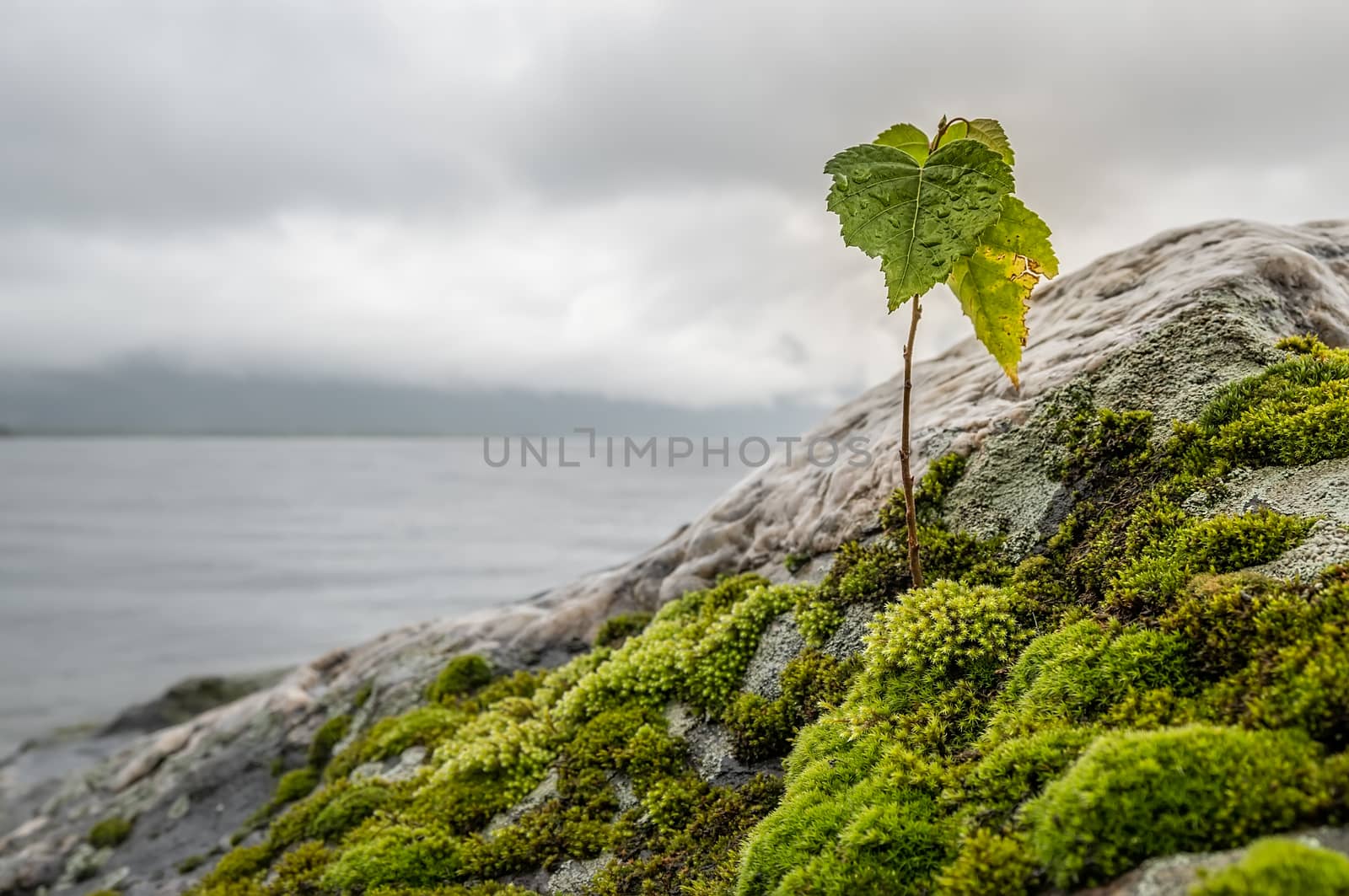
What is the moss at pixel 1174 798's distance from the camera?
3191mm

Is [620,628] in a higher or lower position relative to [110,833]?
higher

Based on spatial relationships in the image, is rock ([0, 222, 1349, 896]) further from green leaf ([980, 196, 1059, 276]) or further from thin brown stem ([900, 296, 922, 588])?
green leaf ([980, 196, 1059, 276])

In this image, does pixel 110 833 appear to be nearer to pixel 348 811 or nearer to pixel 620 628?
pixel 348 811

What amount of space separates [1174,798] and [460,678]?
10754 millimetres

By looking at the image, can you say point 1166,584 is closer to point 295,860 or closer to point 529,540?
point 295,860

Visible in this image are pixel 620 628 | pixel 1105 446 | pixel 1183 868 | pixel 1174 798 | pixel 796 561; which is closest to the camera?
pixel 1183 868

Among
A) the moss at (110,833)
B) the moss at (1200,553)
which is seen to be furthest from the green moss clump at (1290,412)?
the moss at (110,833)

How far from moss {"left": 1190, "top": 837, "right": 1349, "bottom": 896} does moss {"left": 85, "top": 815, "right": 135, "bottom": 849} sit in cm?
1822

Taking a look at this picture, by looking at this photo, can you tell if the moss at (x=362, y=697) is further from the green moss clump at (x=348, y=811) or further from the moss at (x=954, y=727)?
the green moss clump at (x=348, y=811)

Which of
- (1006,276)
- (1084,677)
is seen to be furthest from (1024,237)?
(1084,677)

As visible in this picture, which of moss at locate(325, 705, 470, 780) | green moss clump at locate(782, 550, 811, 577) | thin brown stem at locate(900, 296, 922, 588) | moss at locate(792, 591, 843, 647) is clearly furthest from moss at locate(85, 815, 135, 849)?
thin brown stem at locate(900, 296, 922, 588)

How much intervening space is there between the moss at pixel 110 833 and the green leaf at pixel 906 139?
1825 centimetres

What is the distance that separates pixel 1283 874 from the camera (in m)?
2.73

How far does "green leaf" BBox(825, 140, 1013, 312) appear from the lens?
497cm
